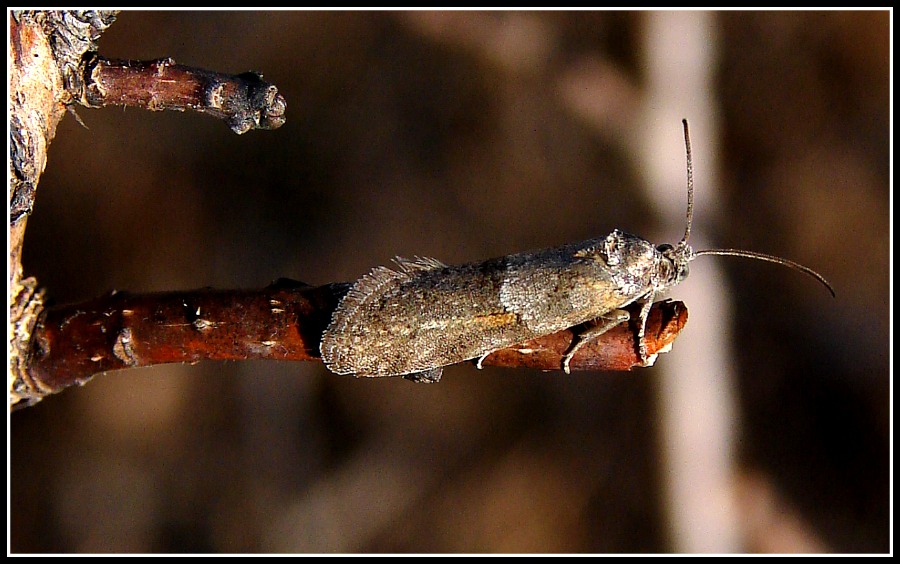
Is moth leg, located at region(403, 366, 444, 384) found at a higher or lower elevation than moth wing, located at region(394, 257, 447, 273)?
lower

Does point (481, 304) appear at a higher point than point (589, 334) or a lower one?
higher

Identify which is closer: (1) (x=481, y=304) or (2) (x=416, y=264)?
(1) (x=481, y=304)

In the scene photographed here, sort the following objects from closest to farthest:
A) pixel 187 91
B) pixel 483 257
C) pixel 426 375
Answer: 1. pixel 187 91
2. pixel 426 375
3. pixel 483 257

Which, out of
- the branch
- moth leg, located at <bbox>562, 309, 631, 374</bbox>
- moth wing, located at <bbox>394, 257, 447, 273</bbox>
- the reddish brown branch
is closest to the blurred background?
moth wing, located at <bbox>394, 257, 447, 273</bbox>

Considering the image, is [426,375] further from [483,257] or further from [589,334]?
[483,257]

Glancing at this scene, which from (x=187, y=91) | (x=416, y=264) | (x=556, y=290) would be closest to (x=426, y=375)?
(x=416, y=264)

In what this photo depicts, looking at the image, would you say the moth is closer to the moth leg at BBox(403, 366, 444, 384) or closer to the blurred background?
the moth leg at BBox(403, 366, 444, 384)

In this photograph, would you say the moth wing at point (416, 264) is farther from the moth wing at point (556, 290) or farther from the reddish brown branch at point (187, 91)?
the reddish brown branch at point (187, 91)
